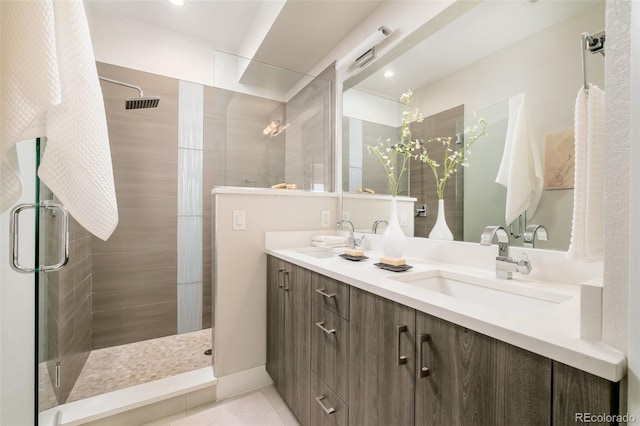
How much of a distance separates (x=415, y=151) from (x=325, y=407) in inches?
A: 52.8

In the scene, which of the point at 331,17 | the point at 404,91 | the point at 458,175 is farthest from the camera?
the point at 331,17

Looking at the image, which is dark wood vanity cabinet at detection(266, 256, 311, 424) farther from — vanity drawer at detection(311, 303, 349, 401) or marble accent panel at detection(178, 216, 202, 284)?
marble accent panel at detection(178, 216, 202, 284)

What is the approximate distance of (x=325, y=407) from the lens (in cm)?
113

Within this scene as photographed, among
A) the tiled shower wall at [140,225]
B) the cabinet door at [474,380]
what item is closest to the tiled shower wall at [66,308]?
the tiled shower wall at [140,225]

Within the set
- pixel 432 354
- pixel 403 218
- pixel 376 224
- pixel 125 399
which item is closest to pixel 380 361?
pixel 432 354

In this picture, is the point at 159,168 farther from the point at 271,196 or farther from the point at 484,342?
the point at 484,342

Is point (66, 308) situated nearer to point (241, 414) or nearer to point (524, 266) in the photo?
point (241, 414)

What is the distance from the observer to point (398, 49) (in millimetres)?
1593

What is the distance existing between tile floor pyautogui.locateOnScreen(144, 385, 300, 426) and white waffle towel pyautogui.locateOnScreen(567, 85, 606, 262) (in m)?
1.53

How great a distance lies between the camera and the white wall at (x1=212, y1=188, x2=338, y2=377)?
1.67m

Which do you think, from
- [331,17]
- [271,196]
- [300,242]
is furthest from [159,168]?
[331,17]

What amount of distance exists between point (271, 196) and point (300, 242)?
0.39 m

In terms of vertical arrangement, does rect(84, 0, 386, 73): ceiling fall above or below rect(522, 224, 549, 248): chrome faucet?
above

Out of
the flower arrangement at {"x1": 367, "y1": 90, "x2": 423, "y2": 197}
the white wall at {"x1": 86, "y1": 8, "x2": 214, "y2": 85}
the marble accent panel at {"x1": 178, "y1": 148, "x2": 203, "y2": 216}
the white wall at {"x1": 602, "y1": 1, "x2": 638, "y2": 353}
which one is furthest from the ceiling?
the white wall at {"x1": 602, "y1": 1, "x2": 638, "y2": 353}
